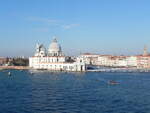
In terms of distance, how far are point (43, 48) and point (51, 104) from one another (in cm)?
5033

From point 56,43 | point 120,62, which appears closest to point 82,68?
point 56,43

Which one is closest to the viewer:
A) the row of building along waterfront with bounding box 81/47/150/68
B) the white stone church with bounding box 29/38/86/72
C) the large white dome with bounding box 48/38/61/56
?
the white stone church with bounding box 29/38/86/72

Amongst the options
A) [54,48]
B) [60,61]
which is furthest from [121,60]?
[60,61]

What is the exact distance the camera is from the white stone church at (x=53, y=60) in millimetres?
55334

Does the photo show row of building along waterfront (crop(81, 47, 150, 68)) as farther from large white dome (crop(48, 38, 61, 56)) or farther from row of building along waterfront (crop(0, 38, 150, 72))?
large white dome (crop(48, 38, 61, 56))

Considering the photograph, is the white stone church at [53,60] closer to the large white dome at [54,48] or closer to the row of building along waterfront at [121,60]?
the large white dome at [54,48]

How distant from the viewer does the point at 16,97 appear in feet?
58.4

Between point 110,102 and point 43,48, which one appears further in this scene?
point 43,48

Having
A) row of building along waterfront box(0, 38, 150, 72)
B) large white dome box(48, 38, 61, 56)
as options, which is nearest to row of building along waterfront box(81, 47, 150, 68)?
row of building along waterfront box(0, 38, 150, 72)

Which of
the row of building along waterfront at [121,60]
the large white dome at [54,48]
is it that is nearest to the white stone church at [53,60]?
the large white dome at [54,48]

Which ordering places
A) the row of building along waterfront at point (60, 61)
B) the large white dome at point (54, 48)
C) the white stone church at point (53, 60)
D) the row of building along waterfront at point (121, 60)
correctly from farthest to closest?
the row of building along waterfront at point (121, 60)
the large white dome at point (54, 48)
the row of building along waterfront at point (60, 61)
the white stone church at point (53, 60)

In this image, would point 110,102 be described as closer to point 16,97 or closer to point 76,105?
point 76,105

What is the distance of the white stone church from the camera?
55334 millimetres

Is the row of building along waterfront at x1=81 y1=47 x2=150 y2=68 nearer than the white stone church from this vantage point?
No
